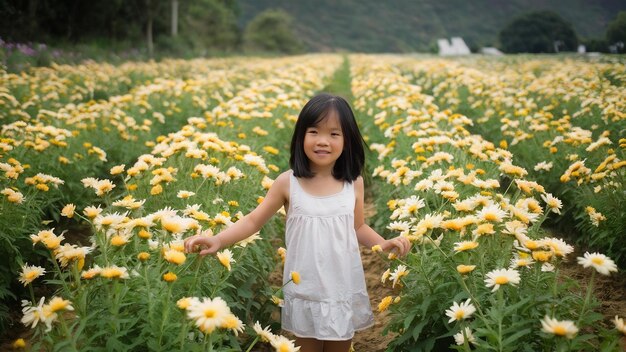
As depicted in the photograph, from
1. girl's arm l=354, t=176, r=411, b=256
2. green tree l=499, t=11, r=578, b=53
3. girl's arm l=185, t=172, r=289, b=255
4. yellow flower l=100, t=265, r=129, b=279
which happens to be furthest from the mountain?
yellow flower l=100, t=265, r=129, b=279

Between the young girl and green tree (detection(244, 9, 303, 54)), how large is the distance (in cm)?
6359

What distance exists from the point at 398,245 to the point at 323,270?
38 centimetres

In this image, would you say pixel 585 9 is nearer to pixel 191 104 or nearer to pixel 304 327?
A: pixel 191 104

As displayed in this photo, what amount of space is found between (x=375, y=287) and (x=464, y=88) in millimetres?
6773

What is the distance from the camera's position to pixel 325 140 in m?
2.36

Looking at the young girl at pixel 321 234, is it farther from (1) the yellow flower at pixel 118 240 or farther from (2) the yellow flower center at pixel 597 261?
(2) the yellow flower center at pixel 597 261

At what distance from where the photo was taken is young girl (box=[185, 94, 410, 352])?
2.31m

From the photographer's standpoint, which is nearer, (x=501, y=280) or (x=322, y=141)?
(x=501, y=280)

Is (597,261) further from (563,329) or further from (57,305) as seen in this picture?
(57,305)

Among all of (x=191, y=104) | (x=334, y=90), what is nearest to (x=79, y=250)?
(x=191, y=104)

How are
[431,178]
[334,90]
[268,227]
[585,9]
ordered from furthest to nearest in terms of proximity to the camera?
[334,90]
[585,9]
[268,227]
[431,178]

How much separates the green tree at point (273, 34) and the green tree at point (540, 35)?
42.0 metres

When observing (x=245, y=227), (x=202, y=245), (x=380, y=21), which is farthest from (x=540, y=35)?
(x=380, y=21)

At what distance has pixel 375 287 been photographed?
4.11m
